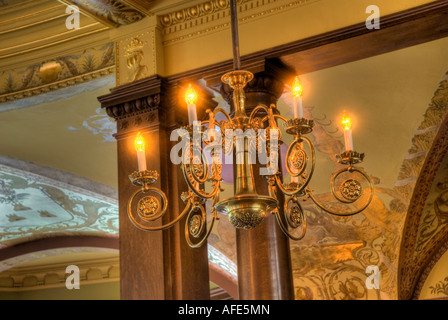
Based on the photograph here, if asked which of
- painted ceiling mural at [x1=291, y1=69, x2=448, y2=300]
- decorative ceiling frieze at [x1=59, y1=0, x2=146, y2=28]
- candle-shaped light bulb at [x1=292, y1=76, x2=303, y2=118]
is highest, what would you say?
decorative ceiling frieze at [x1=59, y1=0, x2=146, y2=28]

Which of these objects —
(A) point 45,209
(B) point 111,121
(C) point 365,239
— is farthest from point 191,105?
(A) point 45,209

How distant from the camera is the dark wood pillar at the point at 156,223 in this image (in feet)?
16.0

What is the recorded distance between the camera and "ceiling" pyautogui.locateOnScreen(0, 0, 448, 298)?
6.11m

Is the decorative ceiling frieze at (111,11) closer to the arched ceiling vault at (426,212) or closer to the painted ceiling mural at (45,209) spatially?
the arched ceiling vault at (426,212)

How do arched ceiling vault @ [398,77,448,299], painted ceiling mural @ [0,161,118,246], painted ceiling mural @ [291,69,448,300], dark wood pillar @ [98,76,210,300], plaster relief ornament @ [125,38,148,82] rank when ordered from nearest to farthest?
1. dark wood pillar @ [98,76,210,300]
2. plaster relief ornament @ [125,38,148,82]
3. arched ceiling vault @ [398,77,448,299]
4. painted ceiling mural @ [291,69,448,300]
5. painted ceiling mural @ [0,161,118,246]

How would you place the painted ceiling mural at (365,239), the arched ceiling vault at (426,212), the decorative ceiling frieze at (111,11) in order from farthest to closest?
the painted ceiling mural at (365,239) < the arched ceiling vault at (426,212) < the decorative ceiling frieze at (111,11)

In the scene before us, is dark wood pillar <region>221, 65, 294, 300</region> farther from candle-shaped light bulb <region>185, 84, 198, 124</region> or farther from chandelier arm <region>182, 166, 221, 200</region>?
candle-shaped light bulb <region>185, 84, 198, 124</region>

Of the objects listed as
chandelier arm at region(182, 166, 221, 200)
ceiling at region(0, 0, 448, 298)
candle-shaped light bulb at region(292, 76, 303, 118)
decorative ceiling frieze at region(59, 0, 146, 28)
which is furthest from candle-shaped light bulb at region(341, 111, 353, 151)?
decorative ceiling frieze at region(59, 0, 146, 28)

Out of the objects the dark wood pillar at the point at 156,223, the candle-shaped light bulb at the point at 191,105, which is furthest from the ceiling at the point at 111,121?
the candle-shaped light bulb at the point at 191,105

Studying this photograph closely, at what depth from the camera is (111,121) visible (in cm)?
725

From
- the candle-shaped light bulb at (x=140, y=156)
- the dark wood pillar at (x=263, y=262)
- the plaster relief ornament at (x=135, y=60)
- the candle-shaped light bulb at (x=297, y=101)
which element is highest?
the plaster relief ornament at (x=135, y=60)

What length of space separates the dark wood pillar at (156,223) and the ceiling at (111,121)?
0.61 m

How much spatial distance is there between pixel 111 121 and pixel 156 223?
2.53 meters

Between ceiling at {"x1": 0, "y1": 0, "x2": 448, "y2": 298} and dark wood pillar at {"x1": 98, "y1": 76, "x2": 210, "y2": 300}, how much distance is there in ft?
2.01
